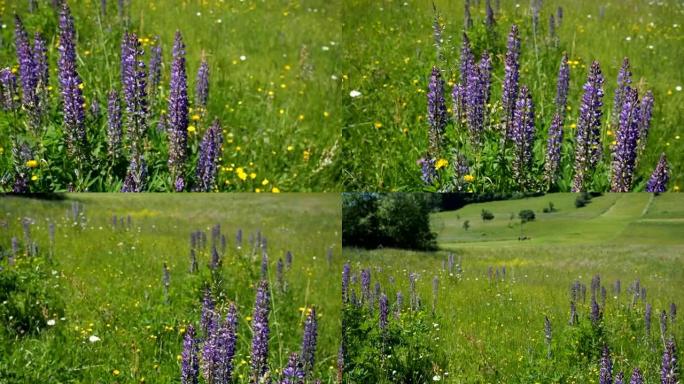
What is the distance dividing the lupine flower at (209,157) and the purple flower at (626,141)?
2074 mm

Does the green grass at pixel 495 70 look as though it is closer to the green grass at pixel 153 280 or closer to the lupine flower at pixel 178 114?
the green grass at pixel 153 280

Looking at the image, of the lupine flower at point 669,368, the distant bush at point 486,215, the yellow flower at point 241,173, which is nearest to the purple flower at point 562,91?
the distant bush at point 486,215

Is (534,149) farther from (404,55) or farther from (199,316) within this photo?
(199,316)

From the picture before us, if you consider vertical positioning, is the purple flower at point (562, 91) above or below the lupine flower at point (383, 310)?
above

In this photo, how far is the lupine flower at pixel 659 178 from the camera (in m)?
4.00

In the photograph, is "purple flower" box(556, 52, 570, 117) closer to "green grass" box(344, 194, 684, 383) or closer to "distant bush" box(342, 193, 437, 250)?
"green grass" box(344, 194, 684, 383)

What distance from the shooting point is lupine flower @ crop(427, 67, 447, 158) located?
12.7 ft

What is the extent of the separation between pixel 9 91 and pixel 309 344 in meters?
2.22

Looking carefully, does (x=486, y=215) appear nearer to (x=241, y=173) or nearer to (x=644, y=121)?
(x=644, y=121)

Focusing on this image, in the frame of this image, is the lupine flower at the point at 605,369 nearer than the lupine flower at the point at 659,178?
No

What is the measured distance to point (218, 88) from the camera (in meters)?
4.82

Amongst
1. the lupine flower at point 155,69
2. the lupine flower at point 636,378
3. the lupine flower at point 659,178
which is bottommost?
the lupine flower at point 636,378

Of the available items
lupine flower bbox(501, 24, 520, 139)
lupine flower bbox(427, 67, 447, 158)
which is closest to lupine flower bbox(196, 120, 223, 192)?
lupine flower bbox(427, 67, 447, 158)

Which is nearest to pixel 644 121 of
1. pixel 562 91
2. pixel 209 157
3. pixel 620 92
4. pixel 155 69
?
pixel 620 92
